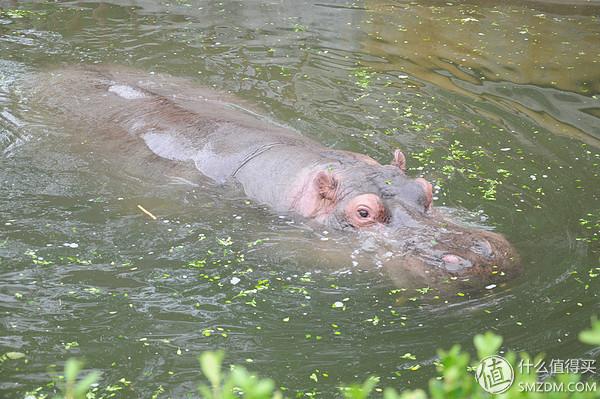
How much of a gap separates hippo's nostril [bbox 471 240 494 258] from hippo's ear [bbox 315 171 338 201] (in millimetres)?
1217

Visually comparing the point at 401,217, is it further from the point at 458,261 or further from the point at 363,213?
the point at 458,261

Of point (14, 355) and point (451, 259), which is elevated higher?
point (451, 259)

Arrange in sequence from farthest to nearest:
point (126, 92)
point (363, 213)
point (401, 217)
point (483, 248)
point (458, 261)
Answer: point (126, 92)
point (363, 213)
point (401, 217)
point (483, 248)
point (458, 261)

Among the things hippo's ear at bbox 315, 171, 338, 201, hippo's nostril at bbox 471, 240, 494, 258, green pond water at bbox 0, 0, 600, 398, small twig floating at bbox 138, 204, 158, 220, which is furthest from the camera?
small twig floating at bbox 138, 204, 158, 220

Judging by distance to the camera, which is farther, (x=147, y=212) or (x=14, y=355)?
(x=147, y=212)

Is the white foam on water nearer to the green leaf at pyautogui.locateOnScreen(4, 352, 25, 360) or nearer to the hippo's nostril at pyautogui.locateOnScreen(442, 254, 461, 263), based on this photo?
the green leaf at pyautogui.locateOnScreen(4, 352, 25, 360)

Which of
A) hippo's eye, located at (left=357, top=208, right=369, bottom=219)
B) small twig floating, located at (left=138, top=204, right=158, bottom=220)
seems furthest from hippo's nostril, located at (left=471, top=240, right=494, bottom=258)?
small twig floating, located at (left=138, top=204, right=158, bottom=220)

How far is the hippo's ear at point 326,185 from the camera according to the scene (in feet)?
18.7

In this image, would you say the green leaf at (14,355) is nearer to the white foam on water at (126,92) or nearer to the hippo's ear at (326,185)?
the hippo's ear at (326,185)

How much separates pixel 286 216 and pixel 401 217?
38.7 inches

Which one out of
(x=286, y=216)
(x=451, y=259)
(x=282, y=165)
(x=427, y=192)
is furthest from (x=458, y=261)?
(x=282, y=165)

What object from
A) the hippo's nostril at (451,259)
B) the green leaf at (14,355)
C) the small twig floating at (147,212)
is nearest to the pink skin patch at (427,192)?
the hippo's nostril at (451,259)

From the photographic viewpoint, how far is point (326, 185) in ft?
18.8

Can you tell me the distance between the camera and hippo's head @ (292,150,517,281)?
15.9 ft
